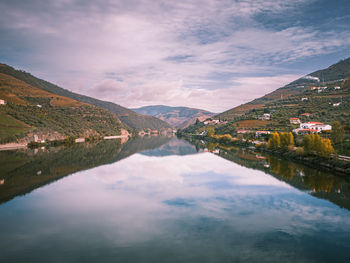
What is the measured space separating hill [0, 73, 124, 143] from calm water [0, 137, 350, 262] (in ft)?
146

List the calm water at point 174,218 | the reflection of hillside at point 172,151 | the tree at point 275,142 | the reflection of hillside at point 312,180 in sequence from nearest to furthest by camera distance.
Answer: the calm water at point 174,218
the reflection of hillside at point 312,180
the tree at point 275,142
the reflection of hillside at point 172,151

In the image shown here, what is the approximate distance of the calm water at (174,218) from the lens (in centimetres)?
1170

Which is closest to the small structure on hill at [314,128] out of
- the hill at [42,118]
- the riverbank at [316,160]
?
the riverbank at [316,160]

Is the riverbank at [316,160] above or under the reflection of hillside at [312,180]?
above

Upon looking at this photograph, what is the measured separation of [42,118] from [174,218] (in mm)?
80801

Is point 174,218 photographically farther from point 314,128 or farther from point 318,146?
point 314,128

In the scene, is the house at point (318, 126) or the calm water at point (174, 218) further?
the house at point (318, 126)

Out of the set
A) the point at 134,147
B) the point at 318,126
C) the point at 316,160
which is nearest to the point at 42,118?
the point at 134,147

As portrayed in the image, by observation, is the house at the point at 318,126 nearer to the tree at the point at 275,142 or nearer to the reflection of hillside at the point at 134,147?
the tree at the point at 275,142

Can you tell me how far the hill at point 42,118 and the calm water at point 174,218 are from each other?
4463cm

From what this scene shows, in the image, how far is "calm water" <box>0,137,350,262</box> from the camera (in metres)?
11.7

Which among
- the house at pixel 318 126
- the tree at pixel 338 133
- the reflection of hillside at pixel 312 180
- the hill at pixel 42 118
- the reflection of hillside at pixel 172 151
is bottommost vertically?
the reflection of hillside at pixel 312 180

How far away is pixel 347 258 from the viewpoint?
11.3m

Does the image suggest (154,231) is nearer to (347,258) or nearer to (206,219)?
(206,219)
